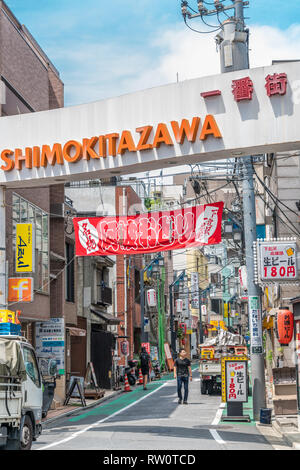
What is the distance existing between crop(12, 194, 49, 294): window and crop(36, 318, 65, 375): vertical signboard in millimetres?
1848

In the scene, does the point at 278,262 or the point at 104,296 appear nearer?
the point at 278,262

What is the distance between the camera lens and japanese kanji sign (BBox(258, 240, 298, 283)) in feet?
59.7

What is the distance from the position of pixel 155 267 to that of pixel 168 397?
1029 inches

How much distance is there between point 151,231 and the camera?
1873 cm

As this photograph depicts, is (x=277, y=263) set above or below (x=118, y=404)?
above

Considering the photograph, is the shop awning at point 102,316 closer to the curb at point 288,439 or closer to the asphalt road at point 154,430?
the asphalt road at point 154,430

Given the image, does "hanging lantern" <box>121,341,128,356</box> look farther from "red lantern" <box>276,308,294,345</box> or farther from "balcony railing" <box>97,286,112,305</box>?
"red lantern" <box>276,308,294,345</box>

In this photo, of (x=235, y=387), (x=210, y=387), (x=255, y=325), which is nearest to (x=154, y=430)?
(x=235, y=387)

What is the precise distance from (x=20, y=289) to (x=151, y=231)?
202 inches

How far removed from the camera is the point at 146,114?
1783 cm

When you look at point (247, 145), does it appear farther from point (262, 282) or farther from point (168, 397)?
point (168, 397)

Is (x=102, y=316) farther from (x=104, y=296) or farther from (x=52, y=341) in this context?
(x=52, y=341)

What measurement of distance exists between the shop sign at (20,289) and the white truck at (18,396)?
18.3 ft

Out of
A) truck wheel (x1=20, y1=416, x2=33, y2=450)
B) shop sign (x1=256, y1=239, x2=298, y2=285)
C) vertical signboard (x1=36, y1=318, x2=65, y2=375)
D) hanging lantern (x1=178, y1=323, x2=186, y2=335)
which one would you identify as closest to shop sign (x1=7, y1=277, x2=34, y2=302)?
truck wheel (x1=20, y1=416, x2=33, y2=450)
